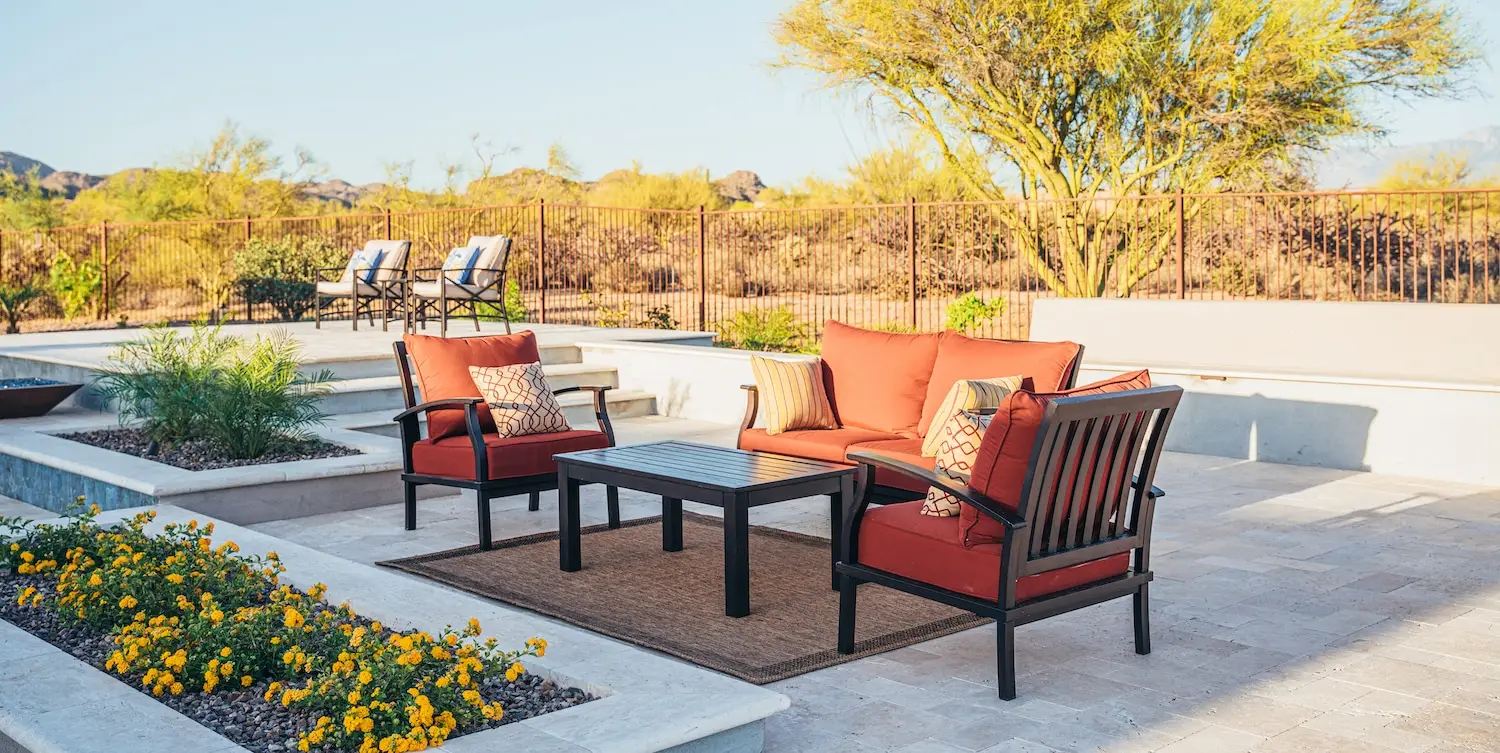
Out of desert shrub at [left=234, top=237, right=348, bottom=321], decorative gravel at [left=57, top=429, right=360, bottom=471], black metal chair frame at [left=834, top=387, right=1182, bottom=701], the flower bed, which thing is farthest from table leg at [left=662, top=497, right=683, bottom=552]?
desert shrub at [left=234, top=237, right=348, bottom=321]

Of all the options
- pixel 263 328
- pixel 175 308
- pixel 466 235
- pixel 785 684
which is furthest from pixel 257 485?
pixel 175 308

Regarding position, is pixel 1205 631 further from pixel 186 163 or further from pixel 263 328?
pixel 186 163

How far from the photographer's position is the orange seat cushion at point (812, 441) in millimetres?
5844

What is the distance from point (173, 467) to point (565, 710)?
4.06m

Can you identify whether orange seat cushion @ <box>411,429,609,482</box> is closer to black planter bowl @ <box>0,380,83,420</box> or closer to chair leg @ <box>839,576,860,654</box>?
chair leg @ <box>839,576,860,654</box>

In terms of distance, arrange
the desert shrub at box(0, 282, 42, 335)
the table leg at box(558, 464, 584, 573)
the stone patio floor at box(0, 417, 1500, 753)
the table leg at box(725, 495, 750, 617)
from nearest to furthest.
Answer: the stone patio floor at box(0, 417, 1500, 753), the table leg at box(725, 495, 750, 617), the table leg at box(558, 464, 584, 573), the desert shrub at box(0, 282, 42, 335)

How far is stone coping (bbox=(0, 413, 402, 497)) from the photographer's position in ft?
20.0

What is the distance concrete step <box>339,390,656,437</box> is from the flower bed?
3.98 metres

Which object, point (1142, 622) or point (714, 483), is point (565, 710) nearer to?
point (714, 483)

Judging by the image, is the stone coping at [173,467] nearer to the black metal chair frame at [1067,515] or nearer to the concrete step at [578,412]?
the concrete step at [578,412]

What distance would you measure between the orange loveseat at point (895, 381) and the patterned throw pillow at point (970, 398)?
0.32 ft

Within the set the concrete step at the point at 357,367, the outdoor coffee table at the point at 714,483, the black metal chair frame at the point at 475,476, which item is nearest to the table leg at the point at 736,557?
the outdoor coffee table at the point at 714,483

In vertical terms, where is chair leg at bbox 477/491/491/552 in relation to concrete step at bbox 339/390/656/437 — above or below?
below

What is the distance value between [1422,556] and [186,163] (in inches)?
1093
